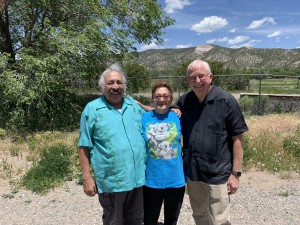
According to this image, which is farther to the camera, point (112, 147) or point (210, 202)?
point (210, 202)

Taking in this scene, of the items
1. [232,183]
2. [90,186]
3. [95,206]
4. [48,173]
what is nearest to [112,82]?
[90,186]

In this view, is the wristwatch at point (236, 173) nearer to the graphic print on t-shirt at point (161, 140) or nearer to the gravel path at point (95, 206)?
the graphic print on t-shirt at point (161, 140)

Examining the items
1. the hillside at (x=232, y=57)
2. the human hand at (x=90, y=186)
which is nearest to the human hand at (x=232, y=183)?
the human hand at (x=90, y=186)

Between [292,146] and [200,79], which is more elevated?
[200,79]

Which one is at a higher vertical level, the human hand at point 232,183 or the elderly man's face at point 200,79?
the elderly man's face at point 200,79

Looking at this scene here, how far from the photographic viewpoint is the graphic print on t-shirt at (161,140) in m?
3.04

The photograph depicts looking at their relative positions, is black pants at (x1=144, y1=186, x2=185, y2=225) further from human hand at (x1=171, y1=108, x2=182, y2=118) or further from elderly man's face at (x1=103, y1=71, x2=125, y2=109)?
elderly man's face at (x1=103, y1=71, x2=125, y2=109)

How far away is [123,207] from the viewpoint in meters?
3.21

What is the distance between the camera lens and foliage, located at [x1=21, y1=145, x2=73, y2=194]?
548cm

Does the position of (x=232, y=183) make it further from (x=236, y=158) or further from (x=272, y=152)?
(x=272, y=152)

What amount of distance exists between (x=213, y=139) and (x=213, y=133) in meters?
0.05

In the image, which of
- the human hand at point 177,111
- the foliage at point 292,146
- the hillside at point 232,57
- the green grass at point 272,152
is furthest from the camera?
the hillside at point 232,57

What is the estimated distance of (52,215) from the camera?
460cm

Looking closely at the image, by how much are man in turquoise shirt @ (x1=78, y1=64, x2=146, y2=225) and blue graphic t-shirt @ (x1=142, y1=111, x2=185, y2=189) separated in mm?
67
